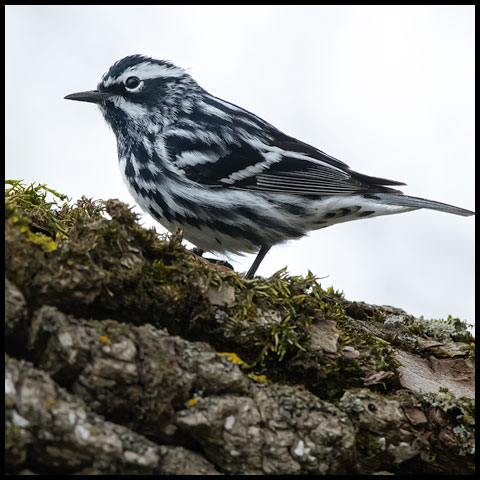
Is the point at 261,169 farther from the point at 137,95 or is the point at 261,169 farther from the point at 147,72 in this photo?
the point at 147,72

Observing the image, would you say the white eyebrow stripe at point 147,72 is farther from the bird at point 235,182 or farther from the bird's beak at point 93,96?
the bird at point 235,182

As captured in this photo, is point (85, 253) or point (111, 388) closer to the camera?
point (111, 388)

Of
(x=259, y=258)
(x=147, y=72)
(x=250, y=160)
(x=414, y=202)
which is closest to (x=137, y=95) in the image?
(x=147, y=72)

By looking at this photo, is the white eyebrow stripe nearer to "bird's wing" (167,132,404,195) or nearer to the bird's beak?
the bird's beak

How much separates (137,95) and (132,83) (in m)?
0.17

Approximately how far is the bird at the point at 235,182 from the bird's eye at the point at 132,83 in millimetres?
248

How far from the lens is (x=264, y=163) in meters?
6.27

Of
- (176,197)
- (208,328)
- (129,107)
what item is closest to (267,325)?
(208,328)

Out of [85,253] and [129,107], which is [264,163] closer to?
[129,107]

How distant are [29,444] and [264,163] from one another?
13.7 ft

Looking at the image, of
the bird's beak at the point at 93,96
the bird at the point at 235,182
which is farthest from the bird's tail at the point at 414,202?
the bird's beak at the point at 93,96

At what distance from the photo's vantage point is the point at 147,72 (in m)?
7.05

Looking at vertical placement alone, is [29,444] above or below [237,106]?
below

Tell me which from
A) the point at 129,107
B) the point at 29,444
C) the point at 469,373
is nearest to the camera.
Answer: the point at 29,444
